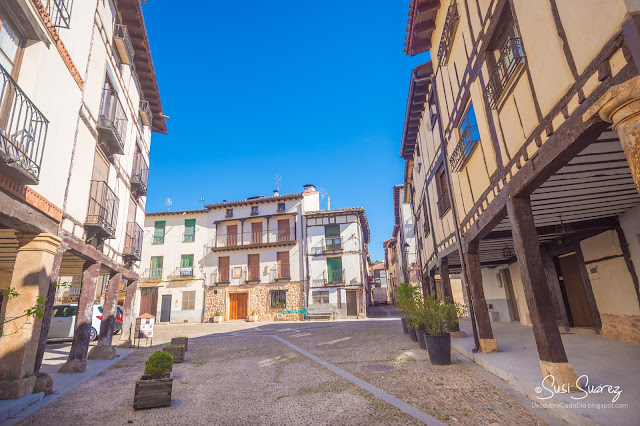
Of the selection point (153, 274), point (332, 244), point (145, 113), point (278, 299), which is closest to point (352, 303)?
point (332, 244)

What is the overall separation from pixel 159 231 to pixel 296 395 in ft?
90.9

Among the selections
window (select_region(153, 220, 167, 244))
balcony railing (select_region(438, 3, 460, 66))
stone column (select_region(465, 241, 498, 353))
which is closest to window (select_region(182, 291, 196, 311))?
window (select_region(153, 220, 167, 244))

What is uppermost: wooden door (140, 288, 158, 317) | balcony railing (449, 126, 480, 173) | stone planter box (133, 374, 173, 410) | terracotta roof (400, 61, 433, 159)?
terracotta roof (400, 61, 433, 159)

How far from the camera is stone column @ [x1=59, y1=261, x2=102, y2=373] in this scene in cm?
768

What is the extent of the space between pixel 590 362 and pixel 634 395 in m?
2.05

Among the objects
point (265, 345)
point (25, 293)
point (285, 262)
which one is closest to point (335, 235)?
point (285, 262)

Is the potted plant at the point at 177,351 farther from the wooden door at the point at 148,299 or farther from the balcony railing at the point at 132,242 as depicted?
the wooden door at the point at 148,299

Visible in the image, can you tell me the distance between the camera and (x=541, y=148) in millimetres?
3943

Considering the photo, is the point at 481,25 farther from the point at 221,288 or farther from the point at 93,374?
the point at 221,288

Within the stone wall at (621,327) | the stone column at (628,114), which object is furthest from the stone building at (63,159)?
the stone wall at (621,327)

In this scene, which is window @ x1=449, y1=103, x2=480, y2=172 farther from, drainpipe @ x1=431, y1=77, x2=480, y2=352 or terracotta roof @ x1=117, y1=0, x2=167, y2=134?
terracotta roof @ x1=117, y1=0, x2=167, y2=134

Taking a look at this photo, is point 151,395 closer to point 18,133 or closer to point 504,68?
point 18,133

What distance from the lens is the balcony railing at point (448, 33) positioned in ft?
23.1

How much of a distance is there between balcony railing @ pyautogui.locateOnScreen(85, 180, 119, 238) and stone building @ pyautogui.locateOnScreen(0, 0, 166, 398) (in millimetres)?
26
